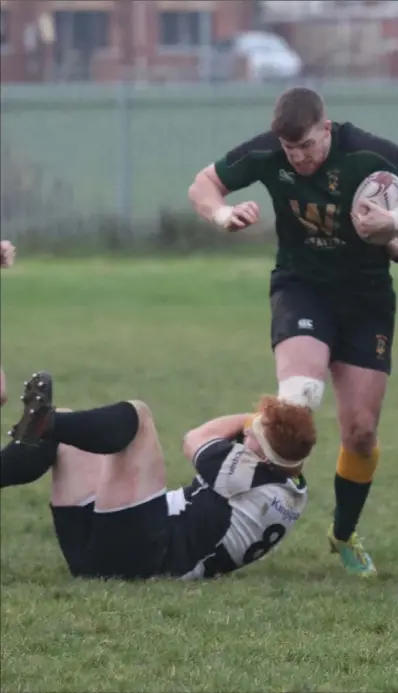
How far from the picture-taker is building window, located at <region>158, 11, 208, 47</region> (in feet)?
96.6

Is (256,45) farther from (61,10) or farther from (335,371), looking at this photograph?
(335,371)

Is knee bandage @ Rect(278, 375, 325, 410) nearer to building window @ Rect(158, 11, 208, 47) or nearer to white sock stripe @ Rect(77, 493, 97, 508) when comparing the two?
white sock stripe @ Rect(77, 493, 97, 508)

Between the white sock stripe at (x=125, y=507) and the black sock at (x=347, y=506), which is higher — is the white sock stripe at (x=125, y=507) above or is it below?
above

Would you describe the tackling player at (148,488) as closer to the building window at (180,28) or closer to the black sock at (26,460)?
the black sock at (26,460)

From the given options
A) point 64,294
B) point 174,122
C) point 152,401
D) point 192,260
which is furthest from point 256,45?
point 152,401

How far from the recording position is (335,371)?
20.5 ft

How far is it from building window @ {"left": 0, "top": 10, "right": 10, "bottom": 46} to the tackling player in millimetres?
22862

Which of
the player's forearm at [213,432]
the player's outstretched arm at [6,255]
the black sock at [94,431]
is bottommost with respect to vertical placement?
the player's forearm at [213,432]

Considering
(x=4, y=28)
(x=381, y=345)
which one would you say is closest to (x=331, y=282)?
(x=381, y=345)

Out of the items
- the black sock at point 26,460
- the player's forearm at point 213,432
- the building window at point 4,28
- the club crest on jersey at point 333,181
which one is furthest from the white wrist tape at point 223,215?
the building window at point 4,28

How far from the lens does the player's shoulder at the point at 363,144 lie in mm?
5957

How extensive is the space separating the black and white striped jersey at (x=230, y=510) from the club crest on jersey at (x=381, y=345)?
0.73 metres

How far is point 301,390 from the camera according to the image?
19.2 feet

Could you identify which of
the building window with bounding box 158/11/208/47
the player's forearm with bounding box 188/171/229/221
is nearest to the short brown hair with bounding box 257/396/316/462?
the player's forearm with bounding box 188/171/229/221
